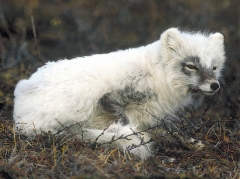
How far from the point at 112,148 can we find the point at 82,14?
6.44 m

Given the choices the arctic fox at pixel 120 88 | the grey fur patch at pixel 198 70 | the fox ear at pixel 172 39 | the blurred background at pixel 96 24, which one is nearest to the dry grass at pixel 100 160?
the arctic fox at pixel 120 88

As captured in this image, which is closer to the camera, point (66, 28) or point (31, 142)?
point (31, 142)

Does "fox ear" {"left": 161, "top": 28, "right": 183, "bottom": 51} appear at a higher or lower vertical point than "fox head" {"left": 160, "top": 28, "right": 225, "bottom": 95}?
higher

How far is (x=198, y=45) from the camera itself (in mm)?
5348

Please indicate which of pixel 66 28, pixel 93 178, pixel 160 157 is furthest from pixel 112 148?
pixel 66 28

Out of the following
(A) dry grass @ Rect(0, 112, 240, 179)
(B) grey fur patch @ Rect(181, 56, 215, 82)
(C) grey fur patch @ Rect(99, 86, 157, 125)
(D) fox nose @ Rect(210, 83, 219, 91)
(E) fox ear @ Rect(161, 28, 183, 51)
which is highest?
(E) fox ear @ Rect(161, 28, 183, 51)

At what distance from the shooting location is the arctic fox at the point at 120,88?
201 inches

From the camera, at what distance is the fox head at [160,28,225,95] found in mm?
5254

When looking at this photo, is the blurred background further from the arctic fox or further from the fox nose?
the fox nose

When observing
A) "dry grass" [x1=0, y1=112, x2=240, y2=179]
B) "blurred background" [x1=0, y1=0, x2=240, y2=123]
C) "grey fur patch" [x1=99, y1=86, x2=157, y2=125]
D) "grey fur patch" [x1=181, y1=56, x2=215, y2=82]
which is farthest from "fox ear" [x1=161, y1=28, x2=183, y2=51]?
"blurred background" [x1=0, y1=0, x2=240, y2=123]

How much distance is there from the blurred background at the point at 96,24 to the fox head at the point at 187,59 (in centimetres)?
249

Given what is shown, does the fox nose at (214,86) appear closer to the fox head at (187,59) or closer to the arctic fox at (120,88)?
the arctic fox at (120,88)

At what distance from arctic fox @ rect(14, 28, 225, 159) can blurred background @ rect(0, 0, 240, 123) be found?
8.37ft

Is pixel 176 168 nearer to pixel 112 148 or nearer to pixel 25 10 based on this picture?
pixel 112 148
